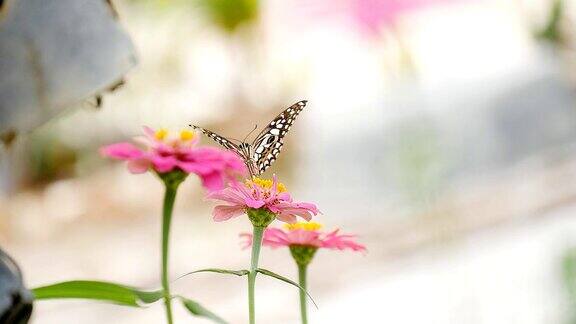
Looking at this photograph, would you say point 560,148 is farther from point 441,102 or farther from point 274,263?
point 274,263

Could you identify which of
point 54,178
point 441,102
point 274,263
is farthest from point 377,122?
point 54,178

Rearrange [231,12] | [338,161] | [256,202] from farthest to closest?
[338,161] < [231,12] < [256,202]

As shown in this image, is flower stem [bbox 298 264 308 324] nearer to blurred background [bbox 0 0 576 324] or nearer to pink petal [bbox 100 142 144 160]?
pink petal [bbox 100 142 144 160]

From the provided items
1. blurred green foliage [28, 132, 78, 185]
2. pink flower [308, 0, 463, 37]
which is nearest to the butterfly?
pink flower [308, 0, 463, 37]

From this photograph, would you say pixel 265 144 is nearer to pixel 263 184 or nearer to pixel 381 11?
pixel 263 184

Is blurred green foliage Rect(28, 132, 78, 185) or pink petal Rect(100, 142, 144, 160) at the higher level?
blurred green foliage Rect(28, 132, 78, 185)

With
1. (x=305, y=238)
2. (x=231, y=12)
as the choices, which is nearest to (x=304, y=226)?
(x=305, y=238)
